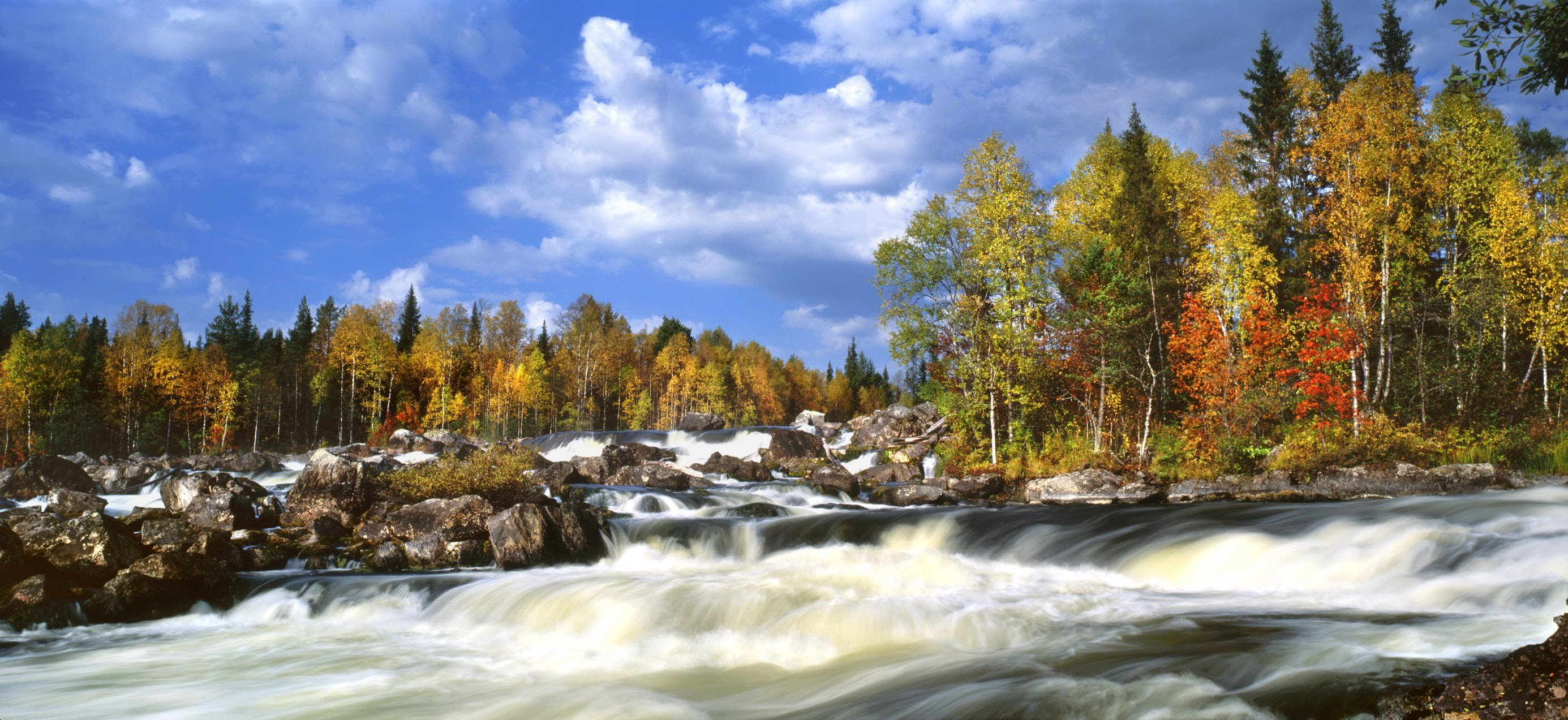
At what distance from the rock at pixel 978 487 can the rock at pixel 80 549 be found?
63.2 ft

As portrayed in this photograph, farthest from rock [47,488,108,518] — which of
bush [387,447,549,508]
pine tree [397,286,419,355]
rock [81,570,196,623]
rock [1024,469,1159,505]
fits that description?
pine tree [397,286,419,355]

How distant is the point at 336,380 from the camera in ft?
211

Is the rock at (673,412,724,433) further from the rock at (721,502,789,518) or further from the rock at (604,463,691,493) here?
the rock at (721,502,789,518)

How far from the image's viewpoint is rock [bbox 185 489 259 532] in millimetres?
14125

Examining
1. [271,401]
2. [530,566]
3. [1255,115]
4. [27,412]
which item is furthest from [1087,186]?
[27,412]

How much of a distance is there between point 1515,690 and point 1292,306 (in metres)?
30.4

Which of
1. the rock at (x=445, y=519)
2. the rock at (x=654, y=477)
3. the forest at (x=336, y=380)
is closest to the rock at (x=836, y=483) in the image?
the rock at (x=654, y=477)

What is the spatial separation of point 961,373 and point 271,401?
57.3 m

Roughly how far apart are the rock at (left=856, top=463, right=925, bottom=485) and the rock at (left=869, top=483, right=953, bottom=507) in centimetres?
565

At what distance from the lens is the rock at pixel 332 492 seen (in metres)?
15.1

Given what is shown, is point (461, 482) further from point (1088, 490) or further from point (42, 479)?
point (1088, 490)

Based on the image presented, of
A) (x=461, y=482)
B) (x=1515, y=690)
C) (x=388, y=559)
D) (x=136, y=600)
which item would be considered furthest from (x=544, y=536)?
(x=1515, y=690)

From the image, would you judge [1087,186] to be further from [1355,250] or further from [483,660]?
[483,660]

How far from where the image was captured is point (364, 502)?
15602 millimetres
